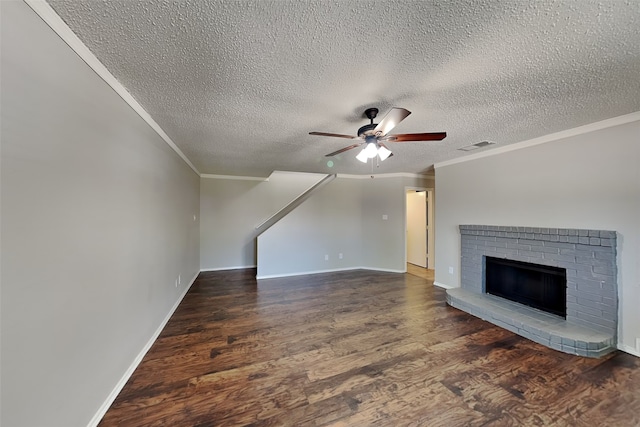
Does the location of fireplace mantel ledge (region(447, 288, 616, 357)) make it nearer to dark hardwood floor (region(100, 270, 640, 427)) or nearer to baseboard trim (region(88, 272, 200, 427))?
dark hardwood floor (region(100, 270, 640, 427))

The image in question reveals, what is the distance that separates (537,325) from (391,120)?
2.83 meters

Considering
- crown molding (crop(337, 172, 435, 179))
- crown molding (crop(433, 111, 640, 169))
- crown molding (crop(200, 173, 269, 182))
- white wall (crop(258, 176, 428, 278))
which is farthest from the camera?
crown molding (crop(200, 173, 269, 182))

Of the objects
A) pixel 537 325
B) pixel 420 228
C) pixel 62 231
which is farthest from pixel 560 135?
pixel 62 231

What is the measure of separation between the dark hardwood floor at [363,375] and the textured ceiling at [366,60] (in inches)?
93.3

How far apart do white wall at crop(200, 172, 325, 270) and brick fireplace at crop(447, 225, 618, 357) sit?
4.29 m

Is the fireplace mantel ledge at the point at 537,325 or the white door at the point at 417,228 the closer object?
the fireplace mantel ledge at the point at 537,325

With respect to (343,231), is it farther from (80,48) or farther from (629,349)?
(80,48)

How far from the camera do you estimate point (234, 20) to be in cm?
121

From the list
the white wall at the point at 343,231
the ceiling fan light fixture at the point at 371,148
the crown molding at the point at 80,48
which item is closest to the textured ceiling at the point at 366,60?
the crown molding at the point at 80,48

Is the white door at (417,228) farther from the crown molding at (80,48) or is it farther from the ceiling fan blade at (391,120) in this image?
the crown molding at (80,48)

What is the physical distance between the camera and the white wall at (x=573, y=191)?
7.72 ft

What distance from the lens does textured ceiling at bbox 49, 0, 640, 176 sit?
45.8 inches

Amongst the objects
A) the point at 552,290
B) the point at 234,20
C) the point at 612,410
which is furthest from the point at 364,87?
the point at 552,290

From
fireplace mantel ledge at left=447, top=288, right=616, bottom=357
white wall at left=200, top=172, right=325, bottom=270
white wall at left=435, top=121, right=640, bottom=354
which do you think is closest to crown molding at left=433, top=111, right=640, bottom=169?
white wall at left=435, top=121, right=640, bottom=354
